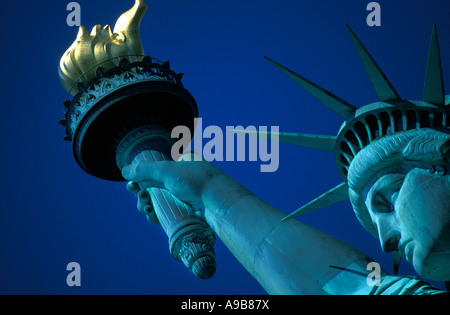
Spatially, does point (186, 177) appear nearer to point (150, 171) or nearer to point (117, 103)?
point (150, 171)

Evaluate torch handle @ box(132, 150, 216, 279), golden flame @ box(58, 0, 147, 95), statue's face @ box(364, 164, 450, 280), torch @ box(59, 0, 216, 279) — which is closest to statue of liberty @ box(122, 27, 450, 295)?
statue's face @ box(364, 164, 450, 280)

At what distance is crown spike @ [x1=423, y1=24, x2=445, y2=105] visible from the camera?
22.1 feet

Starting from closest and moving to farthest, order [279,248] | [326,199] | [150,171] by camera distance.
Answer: [326,199]
[279,248]
[150,171]

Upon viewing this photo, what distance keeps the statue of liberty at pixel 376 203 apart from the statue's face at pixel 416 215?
0.01 meters

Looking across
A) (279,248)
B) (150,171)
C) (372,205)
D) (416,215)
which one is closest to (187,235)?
(150,171)

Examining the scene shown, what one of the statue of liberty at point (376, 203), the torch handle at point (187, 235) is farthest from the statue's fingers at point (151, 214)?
the statue of liberty at point (376, 203)

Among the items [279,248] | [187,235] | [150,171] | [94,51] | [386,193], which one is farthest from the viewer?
[94,51]

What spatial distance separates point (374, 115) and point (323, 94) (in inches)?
35.3

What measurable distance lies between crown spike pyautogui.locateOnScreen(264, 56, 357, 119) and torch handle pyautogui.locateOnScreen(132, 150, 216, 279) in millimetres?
6673

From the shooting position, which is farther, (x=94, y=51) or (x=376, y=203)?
(x=94, y=51)

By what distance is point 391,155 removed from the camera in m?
6.89

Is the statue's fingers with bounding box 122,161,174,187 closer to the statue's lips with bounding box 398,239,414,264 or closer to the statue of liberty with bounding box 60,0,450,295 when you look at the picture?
the statue of liberty with bounding box 60,0,450,295

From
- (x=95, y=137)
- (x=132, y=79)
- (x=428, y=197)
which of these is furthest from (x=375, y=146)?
(x=95, y=137)

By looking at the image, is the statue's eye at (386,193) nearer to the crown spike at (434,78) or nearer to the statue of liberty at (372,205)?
the statue of liberty at (372,205)
